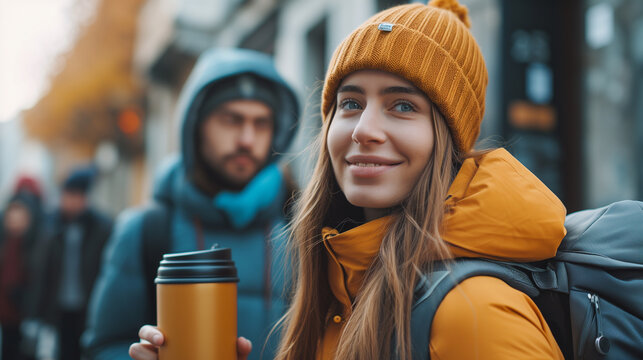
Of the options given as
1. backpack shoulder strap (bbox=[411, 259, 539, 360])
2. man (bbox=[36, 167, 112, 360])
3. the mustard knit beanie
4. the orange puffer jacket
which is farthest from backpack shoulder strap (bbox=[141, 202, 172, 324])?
man (bbox=[36, 167, 112, 360])

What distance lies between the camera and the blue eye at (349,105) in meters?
1.47

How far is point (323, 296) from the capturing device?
1610 mm

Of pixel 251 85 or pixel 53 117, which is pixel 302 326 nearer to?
pixel 251 85

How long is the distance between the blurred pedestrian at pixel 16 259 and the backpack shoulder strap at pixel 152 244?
12.0 feet

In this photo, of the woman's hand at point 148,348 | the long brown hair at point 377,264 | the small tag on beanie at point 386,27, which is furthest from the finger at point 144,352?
the small tag on beanie at point 386,27

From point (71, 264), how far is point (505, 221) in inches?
192

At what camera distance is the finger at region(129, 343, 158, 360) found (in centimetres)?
133

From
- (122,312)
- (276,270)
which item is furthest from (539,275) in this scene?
(122,312)

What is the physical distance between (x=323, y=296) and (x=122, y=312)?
1071mm

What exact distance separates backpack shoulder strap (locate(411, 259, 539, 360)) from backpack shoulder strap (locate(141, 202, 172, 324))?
1.41m

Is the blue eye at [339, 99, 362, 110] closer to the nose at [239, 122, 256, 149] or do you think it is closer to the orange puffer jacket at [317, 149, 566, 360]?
the orange puffer jacket at [317, 149, 566, 360]

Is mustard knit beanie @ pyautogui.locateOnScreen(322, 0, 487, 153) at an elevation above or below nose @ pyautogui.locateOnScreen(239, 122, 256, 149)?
above

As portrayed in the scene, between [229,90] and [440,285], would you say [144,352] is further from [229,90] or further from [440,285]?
[229,90]

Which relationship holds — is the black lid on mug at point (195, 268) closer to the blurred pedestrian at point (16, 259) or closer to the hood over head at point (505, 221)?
the hood over head at point (505, 221)
